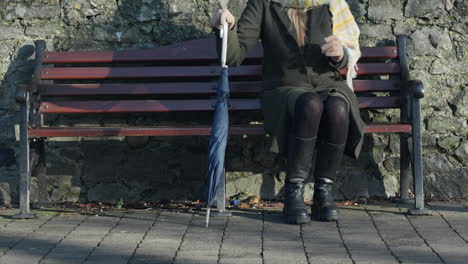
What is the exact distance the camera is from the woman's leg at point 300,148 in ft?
14.5

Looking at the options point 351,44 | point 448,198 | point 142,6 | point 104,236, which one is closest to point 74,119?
point 142,6

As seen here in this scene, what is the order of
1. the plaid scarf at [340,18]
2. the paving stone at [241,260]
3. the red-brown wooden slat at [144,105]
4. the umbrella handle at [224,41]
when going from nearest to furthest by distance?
1. the paving stone at [241,260]
2. the umbrella handle at [224,41]
3. the plaid scarf at [340,18]
4. the red-brown wooden slat at [144,105]

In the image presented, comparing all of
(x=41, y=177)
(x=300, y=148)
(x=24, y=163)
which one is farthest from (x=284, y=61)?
(x=41, y=177)

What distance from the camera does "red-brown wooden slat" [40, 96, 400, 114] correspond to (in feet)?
16.8

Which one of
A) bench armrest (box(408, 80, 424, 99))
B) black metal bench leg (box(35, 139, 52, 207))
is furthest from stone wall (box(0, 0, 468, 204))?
bench armrest (box(408, 80, 424, 99))

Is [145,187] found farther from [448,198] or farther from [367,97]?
[448,198]

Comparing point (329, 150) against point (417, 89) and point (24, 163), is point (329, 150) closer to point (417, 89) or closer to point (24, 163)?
point (417, 89)

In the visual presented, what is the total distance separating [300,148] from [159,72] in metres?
1.28

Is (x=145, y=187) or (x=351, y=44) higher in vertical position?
(x=351, y=44)

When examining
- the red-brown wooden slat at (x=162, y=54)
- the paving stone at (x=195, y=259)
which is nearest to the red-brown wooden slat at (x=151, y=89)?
the red-brown wooden slat at (x=162, y=54)

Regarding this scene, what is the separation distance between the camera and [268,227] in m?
4.44

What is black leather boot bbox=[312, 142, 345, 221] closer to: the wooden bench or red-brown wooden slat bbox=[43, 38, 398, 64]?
the wooden bench

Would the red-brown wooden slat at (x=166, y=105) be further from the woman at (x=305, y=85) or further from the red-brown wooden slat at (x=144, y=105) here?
the woman at (x=305, y=85)

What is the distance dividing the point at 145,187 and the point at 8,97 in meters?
1.14
